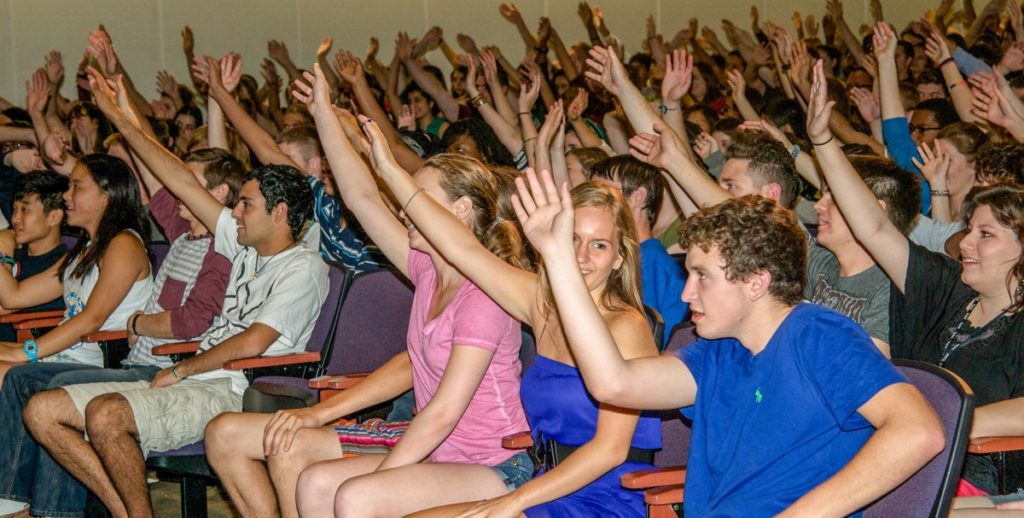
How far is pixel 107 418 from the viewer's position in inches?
129

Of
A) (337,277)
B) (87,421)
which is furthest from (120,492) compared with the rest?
(337,277)

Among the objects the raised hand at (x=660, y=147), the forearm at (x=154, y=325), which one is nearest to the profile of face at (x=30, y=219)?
the forearm at (x=154, y=325)

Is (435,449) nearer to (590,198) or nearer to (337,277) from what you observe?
(590,198)

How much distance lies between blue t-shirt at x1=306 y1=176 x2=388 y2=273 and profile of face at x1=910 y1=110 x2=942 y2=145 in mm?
2562

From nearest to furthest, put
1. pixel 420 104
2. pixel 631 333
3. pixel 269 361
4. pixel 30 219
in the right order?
1. pixel 631 333
2. pixel 269 361
3. pixel 30 219
4. pixel 420 104

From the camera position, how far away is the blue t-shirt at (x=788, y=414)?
1788 millimetres

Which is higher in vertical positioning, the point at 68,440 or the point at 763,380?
the point at 763,380

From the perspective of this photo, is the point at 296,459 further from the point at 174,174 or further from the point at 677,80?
the point at 677,80

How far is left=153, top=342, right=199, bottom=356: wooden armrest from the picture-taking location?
360cm

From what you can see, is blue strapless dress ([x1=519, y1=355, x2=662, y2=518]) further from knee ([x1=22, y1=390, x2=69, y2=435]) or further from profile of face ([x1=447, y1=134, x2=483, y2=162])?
profile of face ([x1=447, y1=134, x2=483, y2=162])

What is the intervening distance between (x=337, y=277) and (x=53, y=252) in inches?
64.3

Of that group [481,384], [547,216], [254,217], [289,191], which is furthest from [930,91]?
[547,216]

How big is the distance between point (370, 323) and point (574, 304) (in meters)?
1.66

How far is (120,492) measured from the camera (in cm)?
329
